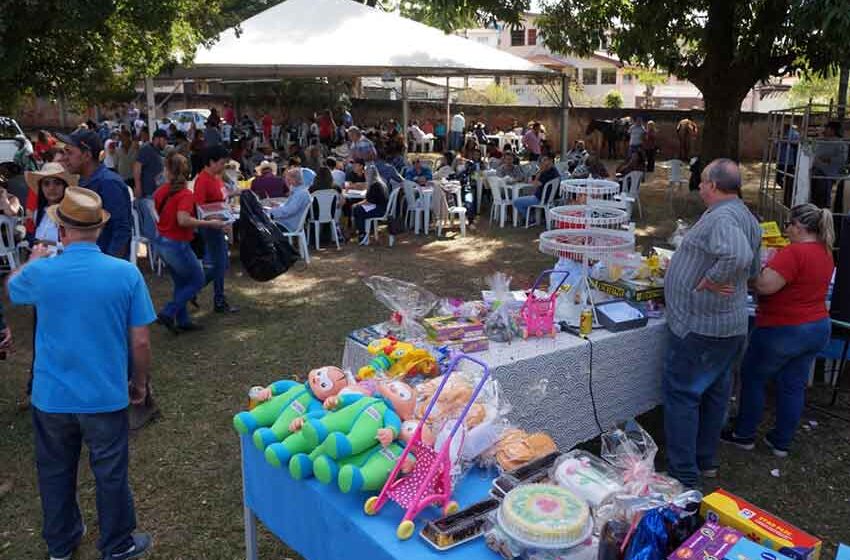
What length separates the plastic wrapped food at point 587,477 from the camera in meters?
2.13

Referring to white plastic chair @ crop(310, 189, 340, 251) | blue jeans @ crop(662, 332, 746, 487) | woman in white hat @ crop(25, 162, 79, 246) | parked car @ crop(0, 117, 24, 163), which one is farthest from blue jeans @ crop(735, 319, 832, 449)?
parked car @ crop(0, 117, 24, 163)

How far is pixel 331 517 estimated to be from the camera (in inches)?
90.2

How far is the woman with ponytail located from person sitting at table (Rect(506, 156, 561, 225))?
601cm

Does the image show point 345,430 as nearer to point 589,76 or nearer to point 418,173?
point 418,173

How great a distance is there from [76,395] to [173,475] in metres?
1.32

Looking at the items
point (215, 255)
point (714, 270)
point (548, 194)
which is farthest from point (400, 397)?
point (548, 194)

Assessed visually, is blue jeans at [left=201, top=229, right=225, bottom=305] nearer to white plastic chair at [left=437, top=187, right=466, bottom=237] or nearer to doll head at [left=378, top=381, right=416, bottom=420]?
doll head at [left=378, top=381, right=416, bottom=420]

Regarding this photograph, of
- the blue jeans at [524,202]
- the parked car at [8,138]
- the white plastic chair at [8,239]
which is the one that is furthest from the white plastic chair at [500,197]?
the parked car at [8,138]

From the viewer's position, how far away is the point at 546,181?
35.8 ft

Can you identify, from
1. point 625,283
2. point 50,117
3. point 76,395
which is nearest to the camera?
point 76,395

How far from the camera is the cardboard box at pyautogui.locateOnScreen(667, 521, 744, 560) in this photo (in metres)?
1.73

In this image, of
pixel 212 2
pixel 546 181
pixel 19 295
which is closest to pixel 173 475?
pixel 19 295

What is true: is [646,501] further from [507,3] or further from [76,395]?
[507,3]

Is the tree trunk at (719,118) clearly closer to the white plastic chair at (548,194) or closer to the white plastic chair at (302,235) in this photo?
the white plastic chair at (548,194)
